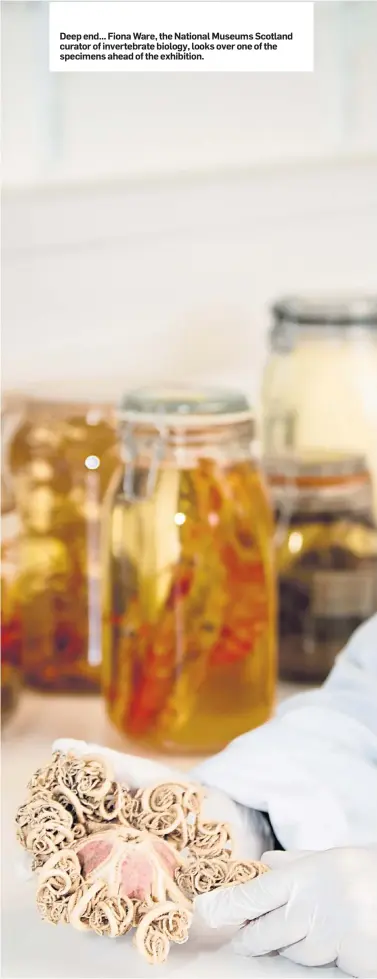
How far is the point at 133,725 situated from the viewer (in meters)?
0.57

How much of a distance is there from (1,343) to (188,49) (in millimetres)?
266

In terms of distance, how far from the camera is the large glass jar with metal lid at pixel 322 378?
2.33 ft

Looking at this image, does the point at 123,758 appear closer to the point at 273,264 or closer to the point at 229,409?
the point at 229,409

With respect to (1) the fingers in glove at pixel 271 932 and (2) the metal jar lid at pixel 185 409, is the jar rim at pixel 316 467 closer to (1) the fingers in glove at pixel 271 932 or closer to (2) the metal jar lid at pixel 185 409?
(2) the metal jar lid at pixel 185 409

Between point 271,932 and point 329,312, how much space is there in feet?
1.39

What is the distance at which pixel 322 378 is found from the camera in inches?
28.4

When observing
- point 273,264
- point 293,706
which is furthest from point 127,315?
point 293,706

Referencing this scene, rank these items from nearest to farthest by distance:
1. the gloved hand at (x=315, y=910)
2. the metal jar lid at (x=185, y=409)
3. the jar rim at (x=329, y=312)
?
the gloved hand at (x=315, y=910), the metal jar lid at (x=185, y=409), the jar rim at (x=329, y=312)

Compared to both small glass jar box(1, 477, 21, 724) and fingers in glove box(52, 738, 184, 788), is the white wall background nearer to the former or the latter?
small glass jar box(1, 477, 21, 724)

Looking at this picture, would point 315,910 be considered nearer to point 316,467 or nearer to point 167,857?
point 167,857

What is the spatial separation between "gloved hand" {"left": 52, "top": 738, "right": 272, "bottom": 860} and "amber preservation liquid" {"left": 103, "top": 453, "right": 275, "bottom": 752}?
0.44ft

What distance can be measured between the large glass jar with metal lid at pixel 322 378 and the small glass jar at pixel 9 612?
0.17 m

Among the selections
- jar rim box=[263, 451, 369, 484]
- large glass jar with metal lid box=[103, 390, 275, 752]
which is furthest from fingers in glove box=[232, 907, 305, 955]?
jar rim box=[263, 451, 369, 484]

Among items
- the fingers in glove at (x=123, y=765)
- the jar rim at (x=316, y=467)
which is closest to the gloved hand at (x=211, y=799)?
the fingers in glove at (x=123, y=765)
